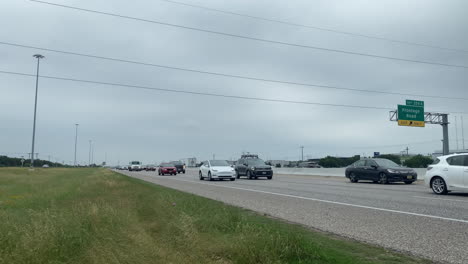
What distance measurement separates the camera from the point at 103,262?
471cm

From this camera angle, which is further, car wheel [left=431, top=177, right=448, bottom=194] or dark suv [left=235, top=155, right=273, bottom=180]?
dark suv [left=235, top=155, right=273, bottom=180]

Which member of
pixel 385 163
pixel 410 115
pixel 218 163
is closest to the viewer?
pixel 385 163

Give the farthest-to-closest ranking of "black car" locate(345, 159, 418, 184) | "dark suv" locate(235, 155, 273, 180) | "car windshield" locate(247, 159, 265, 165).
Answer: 1. "car windshield" locate(247, 159, 265, 165)
2. "dark suv" locate(235, 155, 273, 180)
3. "black car" locate(345, 159, 418, 184)

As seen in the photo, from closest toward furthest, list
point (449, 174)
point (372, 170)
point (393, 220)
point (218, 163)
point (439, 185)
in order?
point (393, 220), point (449, 174), point (439, 185), point (372, 170), point (218, 163)

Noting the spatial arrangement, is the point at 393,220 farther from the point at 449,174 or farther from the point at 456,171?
the point at 449,174

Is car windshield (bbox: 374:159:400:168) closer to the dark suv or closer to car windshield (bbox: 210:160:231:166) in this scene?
the dark suv

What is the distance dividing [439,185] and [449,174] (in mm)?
764

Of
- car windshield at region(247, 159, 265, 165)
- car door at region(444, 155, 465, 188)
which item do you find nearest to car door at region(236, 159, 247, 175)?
car windshield at region(247, 159, 265, 165)

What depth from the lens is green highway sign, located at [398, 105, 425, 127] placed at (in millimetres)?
39906

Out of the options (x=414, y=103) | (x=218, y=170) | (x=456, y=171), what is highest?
(x=414, y=103)

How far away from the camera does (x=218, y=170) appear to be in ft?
98.3

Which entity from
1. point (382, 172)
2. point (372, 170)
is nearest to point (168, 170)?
point (372, 170)

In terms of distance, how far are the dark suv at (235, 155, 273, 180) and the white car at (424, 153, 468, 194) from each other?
675 inches

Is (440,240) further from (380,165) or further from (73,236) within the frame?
(380,165)
